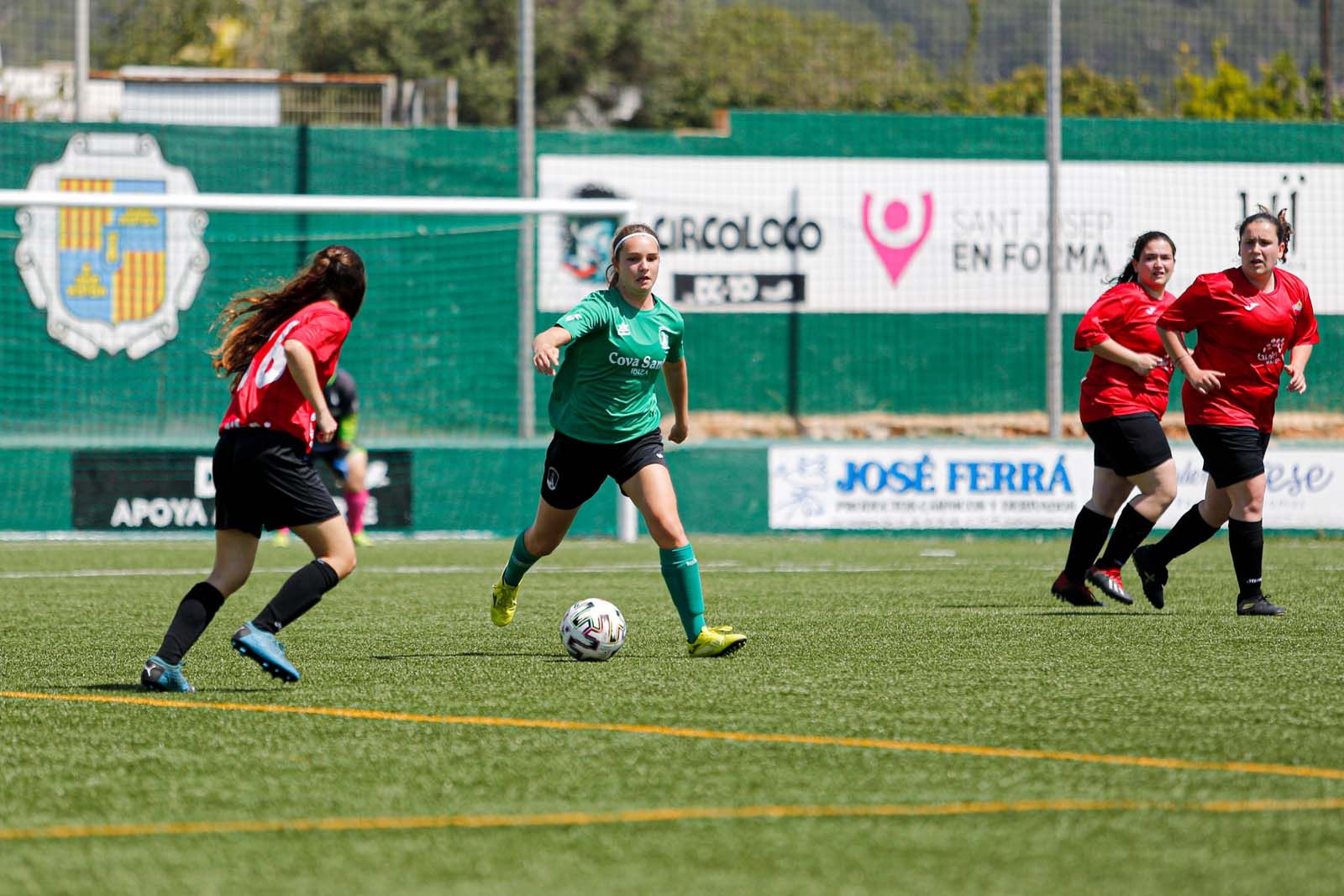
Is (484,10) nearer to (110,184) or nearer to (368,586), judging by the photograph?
(110,184)

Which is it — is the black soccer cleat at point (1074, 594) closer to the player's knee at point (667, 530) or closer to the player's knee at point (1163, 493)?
the player's knee at point (1163, 493)

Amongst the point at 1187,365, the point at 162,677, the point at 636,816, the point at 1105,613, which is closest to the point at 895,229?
the point at 1105,613

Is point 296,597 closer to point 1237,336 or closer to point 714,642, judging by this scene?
point 714,642

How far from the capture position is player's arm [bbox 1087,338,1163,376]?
9.29m

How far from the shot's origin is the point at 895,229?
2198 centimetres

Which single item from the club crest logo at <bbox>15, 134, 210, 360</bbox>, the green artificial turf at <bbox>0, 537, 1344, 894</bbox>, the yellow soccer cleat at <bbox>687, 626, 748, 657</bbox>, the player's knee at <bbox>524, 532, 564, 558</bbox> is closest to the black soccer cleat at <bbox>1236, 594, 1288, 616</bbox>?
the green artificial turf at <bbox>0, 537, 1344, 894</bbox>

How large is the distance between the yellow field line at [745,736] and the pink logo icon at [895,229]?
1632 cm

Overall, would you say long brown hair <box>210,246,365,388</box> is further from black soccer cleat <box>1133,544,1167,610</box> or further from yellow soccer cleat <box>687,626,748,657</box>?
black soccer cleat <box>1133,544,1167,610</box>

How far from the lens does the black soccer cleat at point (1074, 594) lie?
9.79 m

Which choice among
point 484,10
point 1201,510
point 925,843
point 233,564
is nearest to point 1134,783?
point 925,843

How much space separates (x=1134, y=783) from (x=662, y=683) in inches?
92.7

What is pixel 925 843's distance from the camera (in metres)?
4.10

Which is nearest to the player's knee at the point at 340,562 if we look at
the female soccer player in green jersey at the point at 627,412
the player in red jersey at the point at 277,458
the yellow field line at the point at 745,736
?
the player in red jersey at the point at 277,458

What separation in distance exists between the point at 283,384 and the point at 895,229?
16.1 metres
